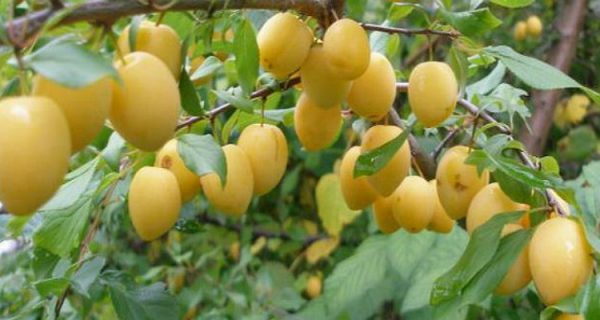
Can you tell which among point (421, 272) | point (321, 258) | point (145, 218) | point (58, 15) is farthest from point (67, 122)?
point (321, 258)

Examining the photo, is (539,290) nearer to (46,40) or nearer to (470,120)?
(470,120)

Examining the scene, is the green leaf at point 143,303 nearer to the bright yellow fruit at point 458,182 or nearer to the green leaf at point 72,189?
the green leaf at point 72,189

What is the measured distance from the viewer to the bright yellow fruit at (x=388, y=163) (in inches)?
24.3

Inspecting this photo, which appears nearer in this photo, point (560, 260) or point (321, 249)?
point (560, 260)

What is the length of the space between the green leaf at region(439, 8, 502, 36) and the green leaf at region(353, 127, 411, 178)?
0.08 m

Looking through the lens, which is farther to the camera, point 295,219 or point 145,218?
point 295,219

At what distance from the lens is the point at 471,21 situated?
56cm

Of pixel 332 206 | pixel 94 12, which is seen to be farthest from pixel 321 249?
pixel 94 12

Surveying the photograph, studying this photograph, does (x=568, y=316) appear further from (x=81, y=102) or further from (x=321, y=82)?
(x=81, y=102)

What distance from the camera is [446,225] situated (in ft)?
2.37

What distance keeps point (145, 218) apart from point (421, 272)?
564mm

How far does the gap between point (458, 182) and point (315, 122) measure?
0.12 metres

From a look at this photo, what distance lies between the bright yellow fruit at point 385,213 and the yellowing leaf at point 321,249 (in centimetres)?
83

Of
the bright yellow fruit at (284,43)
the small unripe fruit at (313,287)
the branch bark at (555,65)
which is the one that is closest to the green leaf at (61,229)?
the bright yellow fruit at (284,43)
